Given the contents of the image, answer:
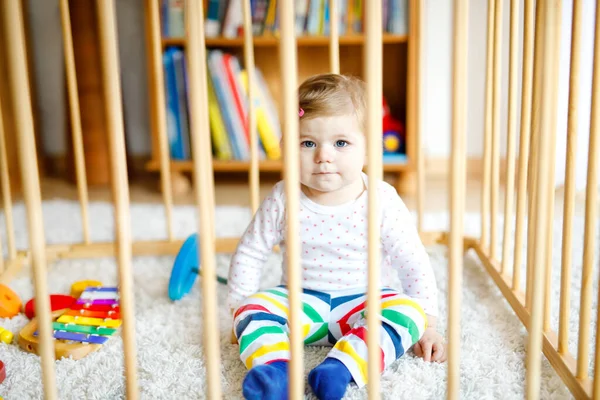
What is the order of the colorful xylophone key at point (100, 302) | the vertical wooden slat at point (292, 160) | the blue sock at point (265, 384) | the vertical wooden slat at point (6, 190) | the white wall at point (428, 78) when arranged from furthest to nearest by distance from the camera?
the white wall at point (428, 78) → the vertical wooden slat at point (6, 190) → the colorful xylophone key at point (100, 302) → the blue sock at point (265, 384) → the vertical wooden slat at point (292, 160)

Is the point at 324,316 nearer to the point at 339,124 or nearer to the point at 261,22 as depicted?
the point at 339,124

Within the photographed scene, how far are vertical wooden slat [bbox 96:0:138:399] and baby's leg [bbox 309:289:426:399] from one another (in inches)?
9.4

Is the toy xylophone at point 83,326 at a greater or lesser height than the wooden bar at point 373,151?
lesser

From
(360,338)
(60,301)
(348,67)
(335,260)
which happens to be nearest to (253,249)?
(335,260)

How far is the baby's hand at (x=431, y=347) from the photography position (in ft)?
2.69

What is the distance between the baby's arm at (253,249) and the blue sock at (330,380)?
20 centimetres

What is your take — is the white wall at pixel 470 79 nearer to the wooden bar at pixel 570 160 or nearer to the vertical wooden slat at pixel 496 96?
the vertical wooden slat at pixel 496 96

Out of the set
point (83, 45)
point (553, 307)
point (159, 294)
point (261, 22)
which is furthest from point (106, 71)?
point (83, 45)

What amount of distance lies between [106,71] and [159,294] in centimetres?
66

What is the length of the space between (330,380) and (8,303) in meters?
0.58

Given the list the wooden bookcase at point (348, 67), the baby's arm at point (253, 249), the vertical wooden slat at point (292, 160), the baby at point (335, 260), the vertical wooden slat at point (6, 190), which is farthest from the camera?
the wooden bookcase at point (348, 67)

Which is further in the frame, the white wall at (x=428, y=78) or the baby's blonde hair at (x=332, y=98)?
the white wall at (x=428, y=78)

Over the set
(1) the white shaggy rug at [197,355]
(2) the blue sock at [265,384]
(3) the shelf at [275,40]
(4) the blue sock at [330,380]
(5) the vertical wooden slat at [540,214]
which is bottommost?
(1) the white shaggy rug at [197,355]

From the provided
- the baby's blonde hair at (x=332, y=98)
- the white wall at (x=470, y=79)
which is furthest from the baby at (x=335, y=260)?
the white wall at (x=470, y=79)
